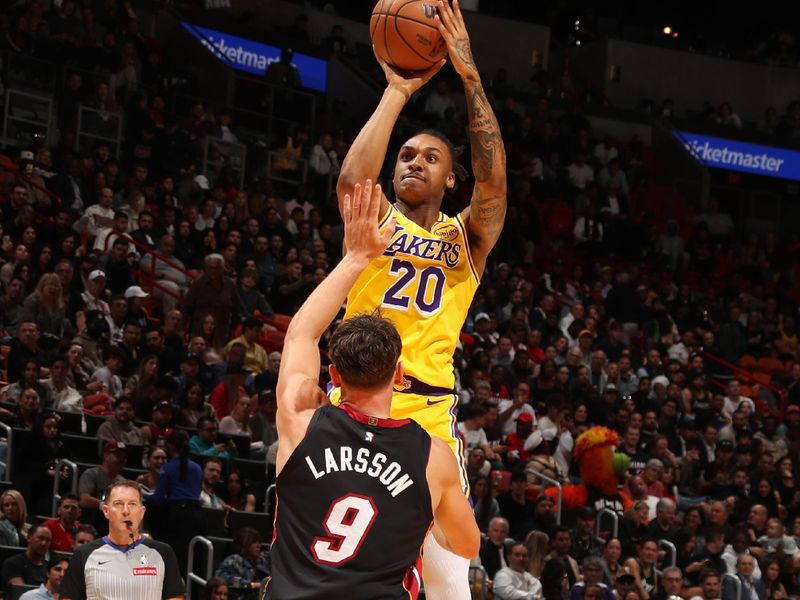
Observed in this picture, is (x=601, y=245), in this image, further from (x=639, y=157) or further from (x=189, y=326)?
(x=189, y=326)

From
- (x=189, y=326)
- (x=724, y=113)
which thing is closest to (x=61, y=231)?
(x=189, y=326)

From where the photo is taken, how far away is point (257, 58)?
940 inches

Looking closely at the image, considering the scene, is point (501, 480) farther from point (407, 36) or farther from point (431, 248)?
point (407, 36)

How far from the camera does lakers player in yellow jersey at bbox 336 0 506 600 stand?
5.93 meters

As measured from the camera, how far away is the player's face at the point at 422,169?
6.29 metres

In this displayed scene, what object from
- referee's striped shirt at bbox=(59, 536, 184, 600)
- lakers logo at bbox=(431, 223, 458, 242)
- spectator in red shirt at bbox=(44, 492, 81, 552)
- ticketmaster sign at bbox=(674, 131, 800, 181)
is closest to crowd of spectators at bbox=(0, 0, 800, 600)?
spectator in red shirt at bbox=(44, 492, 81, 552)

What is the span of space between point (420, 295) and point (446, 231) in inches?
14.1

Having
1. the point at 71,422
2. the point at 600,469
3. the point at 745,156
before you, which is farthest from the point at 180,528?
the point at 745,156

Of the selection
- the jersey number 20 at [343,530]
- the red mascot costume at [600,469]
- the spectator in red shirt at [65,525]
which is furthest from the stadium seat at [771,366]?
the jersey number 20 at [343,530]

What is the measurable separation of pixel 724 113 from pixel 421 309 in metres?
23.5

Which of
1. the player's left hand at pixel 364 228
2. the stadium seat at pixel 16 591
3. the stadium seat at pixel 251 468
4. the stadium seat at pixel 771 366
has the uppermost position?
the player's left hand at pixel 364 228

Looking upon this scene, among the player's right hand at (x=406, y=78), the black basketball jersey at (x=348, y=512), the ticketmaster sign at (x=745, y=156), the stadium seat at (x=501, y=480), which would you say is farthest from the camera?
the ticketmaster sign at (x=745, y=156)

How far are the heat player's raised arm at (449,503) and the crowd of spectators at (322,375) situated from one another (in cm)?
650

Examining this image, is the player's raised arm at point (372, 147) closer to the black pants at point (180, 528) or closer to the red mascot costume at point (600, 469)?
the black pants at point (180, 528)
